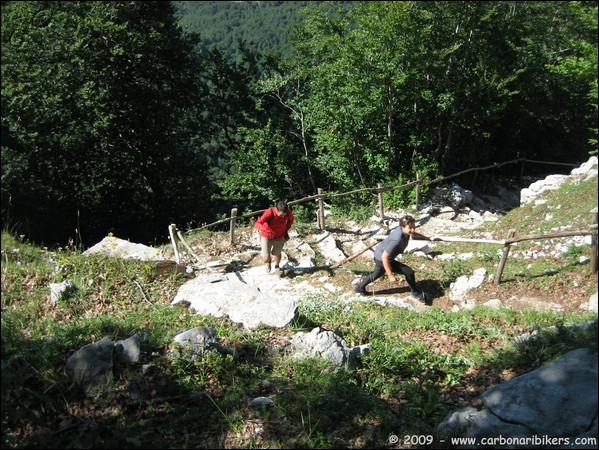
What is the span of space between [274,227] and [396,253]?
2227 mm

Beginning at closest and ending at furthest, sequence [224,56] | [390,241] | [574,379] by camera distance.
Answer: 1. [574,379]
2. [390,241]
3. [224,56]

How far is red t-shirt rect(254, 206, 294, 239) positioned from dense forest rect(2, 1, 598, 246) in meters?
Answer: 5.48

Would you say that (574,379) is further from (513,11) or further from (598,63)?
(513,11)

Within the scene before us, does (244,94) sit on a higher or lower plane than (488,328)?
higher

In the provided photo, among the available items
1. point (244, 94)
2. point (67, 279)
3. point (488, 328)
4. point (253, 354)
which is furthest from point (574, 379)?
point (244, 94)

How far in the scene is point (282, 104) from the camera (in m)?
18.3

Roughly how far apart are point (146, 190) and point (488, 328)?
44.3 ft

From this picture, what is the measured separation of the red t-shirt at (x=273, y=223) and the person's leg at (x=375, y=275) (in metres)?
1.63

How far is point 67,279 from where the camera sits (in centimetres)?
718

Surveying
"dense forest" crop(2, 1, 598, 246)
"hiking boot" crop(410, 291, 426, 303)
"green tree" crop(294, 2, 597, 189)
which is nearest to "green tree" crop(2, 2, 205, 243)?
"dense forest" crop(2, 1, 598, 246)

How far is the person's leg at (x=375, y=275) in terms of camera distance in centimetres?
A: 816

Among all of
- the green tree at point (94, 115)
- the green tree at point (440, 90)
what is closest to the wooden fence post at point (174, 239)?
the green tree at point (94, 115)

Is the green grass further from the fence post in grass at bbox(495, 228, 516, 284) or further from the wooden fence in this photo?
the fence post in grass at bbox(495, 228, 516, 284)

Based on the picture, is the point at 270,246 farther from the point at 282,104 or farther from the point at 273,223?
the point at 282,104
